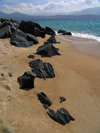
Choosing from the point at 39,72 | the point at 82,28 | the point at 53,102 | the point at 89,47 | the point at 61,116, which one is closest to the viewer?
the point at 61,116

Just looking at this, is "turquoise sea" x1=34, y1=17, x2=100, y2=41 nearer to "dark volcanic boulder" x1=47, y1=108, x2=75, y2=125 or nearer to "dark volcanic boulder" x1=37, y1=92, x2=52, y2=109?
"dark volcanic boulder" x1=37, y1=92, x2=52, y2=109

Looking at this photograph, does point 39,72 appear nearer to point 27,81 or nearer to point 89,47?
point 27,81

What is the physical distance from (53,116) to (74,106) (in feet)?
2.80

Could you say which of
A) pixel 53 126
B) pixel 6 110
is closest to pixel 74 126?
pixel 53 126

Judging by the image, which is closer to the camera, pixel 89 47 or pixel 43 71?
pixel 43 71

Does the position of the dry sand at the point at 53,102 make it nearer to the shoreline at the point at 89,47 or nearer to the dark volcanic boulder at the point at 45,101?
the dark volcanic boulder at the point at 45,101

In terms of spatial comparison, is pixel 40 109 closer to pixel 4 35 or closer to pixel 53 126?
pixel 53 126

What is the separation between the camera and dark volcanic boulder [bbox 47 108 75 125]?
3117 millimetres

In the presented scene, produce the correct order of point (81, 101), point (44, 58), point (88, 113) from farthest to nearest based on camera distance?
point (44, 58)
point (81, 101)
point (88, 113)

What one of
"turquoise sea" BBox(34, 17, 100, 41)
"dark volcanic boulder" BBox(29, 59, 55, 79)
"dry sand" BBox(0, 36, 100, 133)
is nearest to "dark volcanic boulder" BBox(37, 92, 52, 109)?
"dry sand" BBox(0, 36, 100, 133)

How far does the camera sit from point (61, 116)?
10.5ft

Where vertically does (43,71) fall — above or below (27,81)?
below

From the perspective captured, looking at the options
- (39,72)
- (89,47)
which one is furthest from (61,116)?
(89,47)

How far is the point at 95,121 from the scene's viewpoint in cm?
325
